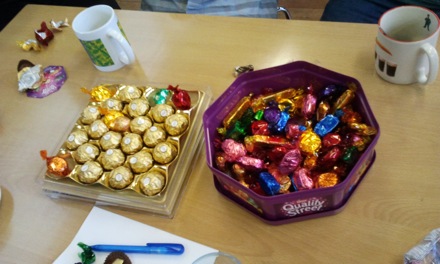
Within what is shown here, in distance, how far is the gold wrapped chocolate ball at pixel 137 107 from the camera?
0.69 metres

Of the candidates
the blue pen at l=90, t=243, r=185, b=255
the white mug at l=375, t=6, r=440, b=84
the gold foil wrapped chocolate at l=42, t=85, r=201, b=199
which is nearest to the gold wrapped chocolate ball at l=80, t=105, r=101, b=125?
the gold foil wrapped chocolate at l=42, t=85, r=201, b=199

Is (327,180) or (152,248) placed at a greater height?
(327,180)

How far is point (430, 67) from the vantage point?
60cm

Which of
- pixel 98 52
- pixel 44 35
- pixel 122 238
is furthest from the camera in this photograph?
pixel 44 35

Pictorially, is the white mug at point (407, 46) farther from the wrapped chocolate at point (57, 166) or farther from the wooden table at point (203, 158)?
the wrapped chocolate at point (57, 166)

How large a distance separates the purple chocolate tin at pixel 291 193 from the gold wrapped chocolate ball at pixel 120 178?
14 centimetres

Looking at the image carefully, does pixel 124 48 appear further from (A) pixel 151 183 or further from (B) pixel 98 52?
(A) pixel 151 183

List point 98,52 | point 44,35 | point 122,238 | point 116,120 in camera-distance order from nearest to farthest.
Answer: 1. point 122,238
2. point 116,120
3. point 98,52
4. point 44,35

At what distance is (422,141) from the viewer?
59 cm

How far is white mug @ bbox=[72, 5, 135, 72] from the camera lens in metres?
0.75

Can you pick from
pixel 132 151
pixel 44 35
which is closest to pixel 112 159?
pixel 132 151

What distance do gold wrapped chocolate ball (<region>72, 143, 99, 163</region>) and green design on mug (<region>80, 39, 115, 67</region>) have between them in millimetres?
226

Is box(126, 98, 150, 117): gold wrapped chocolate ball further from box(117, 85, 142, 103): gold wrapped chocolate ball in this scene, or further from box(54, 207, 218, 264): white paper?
box(54, 207, 218, 264): white paper

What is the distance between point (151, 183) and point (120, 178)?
2.1 inches
